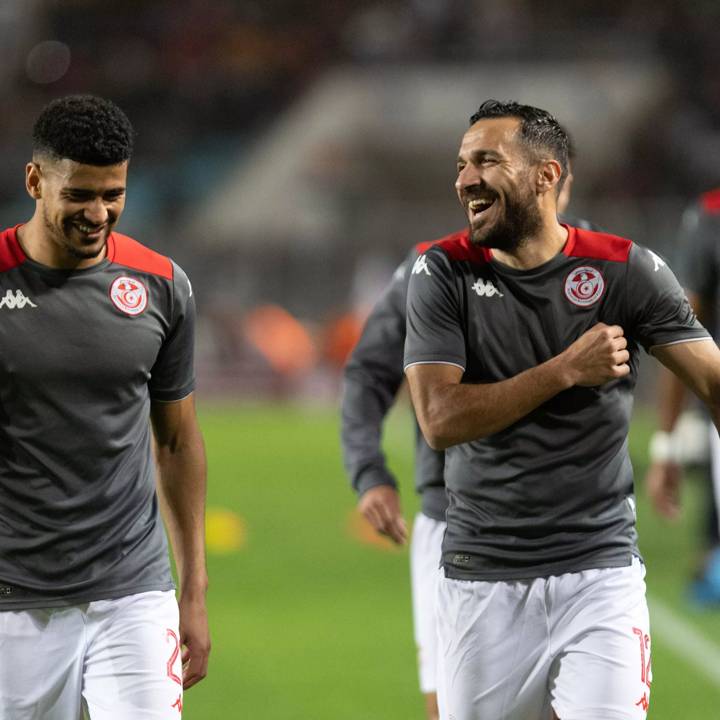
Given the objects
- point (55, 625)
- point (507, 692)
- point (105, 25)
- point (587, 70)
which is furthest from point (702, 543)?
point (105, 25)

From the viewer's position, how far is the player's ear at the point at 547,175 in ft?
13.5

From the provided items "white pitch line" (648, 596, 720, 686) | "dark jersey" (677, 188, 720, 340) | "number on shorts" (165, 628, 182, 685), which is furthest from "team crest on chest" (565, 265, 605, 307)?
"white pitch line" (648, 596, 720, 686)

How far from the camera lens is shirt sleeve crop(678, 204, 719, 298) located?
21.1 feet

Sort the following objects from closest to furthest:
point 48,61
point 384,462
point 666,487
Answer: point 384,462
point 666,487
point 48,61

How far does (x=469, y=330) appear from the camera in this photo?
411 centimetres

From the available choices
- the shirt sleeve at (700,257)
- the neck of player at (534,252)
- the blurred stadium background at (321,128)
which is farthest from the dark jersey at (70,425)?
the blurred stadium background at (321,128)

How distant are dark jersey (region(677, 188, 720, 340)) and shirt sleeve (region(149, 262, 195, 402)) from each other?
2.95m

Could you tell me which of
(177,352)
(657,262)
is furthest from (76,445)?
(657,262)

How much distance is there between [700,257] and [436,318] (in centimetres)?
269

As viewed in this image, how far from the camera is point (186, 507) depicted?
4.18 meters

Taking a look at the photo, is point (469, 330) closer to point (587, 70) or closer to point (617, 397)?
point (617, 397)

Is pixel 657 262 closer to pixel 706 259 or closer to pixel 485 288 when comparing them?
pixel 485 288

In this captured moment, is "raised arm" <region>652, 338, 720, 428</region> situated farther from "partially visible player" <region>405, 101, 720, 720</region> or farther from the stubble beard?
Result: the stubble beard

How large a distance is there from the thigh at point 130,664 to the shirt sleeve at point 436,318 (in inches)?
37.6
